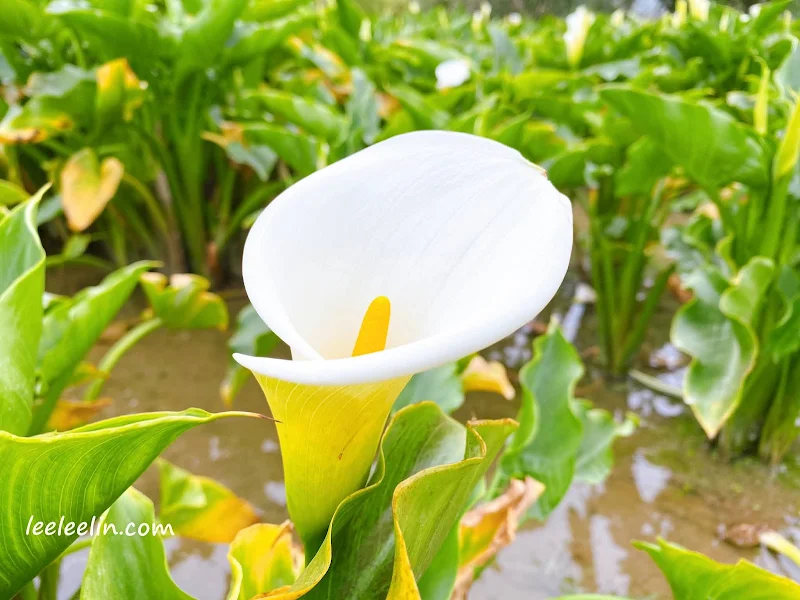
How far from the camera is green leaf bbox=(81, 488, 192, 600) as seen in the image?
1.20 feet

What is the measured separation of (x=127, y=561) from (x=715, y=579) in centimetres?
41

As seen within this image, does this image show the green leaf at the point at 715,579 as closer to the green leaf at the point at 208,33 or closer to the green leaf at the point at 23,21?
the green leaf at the point at 208,33

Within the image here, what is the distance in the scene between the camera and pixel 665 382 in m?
1.34

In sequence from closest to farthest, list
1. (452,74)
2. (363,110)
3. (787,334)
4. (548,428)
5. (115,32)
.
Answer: (548,428)
(787,334)
(363,110)
(115,32)
(452,74)

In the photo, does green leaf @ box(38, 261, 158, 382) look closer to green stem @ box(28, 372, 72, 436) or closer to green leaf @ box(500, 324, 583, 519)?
green stem @ box(28, 372, 72, 436)

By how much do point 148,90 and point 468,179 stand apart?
1.15 m

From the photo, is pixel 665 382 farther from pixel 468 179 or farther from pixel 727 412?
pixel 468 179

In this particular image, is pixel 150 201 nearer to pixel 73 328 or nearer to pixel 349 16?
pixel 349 16

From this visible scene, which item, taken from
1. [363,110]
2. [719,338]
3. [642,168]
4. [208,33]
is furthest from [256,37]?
[719,338]

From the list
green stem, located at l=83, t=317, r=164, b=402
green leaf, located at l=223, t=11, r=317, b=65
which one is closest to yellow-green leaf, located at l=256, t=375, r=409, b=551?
green stem, located at l=83, t=317, r=164, b=402

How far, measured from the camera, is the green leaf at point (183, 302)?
2.92 feet

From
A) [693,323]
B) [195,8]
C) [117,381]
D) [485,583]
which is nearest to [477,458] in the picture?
[485,583]

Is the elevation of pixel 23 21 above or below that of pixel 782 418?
above

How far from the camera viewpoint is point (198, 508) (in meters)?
0.61
